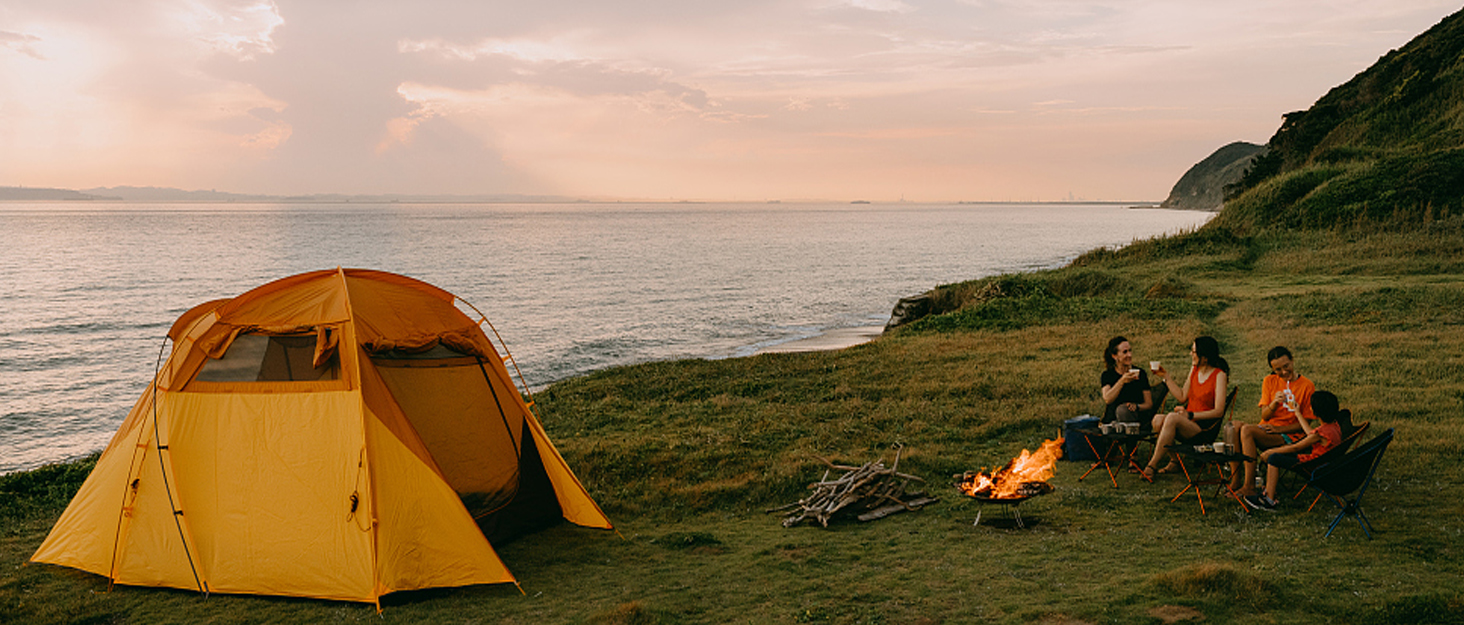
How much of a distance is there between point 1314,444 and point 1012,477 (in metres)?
3.11

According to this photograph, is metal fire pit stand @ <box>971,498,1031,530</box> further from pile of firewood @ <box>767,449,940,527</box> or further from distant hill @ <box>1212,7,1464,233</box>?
distant hill @ <box>1212,7,1464,233</box>

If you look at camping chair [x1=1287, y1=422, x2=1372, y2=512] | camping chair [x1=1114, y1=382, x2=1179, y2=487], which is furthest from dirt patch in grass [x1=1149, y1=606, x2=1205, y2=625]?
camping chair [x1=1114, y1=382, x2=1179, y2=487]

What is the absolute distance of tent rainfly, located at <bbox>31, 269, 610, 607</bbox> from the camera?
28.2ft

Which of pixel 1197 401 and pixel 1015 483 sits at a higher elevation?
pixel 1197 401

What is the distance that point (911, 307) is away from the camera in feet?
111

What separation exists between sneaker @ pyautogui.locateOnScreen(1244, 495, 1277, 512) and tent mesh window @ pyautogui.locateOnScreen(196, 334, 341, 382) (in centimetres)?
1019

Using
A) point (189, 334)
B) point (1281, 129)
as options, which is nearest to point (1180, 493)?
point (189, 334)

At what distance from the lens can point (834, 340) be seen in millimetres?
35656

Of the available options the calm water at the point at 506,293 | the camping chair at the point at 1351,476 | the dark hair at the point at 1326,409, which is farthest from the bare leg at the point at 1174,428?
the calm water at the point at 506,293

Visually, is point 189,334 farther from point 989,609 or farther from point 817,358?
point 817,358

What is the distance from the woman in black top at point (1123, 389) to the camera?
37.4ft

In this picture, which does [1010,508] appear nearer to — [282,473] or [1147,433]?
[1147,433]

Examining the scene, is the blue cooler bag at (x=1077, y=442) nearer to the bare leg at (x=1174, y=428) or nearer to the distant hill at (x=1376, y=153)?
the bare leg at (x=1174, y=428)

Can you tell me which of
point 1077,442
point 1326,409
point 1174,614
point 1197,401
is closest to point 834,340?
point 1077,442
